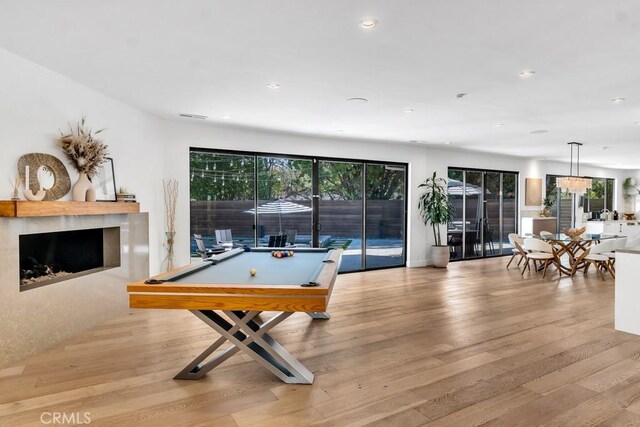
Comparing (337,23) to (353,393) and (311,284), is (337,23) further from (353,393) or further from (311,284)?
(353,393)

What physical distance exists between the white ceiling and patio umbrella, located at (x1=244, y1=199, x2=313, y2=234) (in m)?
1.73

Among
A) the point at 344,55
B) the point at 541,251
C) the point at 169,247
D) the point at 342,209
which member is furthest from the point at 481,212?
the point at 344,55

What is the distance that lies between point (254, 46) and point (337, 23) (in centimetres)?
77

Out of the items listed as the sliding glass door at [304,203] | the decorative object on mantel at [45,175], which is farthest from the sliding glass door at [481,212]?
the decorative object on mantel at [45,175]

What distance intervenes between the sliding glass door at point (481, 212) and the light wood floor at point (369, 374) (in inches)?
185

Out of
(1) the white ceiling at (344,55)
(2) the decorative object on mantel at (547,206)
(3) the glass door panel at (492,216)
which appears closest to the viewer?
(1) the white ceiling at (344,55)

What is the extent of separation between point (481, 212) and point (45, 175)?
30.0ft

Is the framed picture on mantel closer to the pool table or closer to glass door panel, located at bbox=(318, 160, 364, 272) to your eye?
the pool table

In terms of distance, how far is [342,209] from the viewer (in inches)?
313

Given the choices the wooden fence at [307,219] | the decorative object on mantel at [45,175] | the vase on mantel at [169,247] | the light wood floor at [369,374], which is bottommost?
the light wood floor at [369,374]

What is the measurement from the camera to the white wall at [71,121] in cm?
349

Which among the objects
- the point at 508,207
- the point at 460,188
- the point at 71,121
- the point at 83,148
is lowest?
the point at 508,207

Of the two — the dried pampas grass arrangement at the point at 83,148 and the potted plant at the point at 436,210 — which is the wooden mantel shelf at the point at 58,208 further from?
the potted plant at the point at 436,210

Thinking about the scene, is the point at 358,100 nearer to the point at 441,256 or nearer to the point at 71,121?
the point at 71,121
